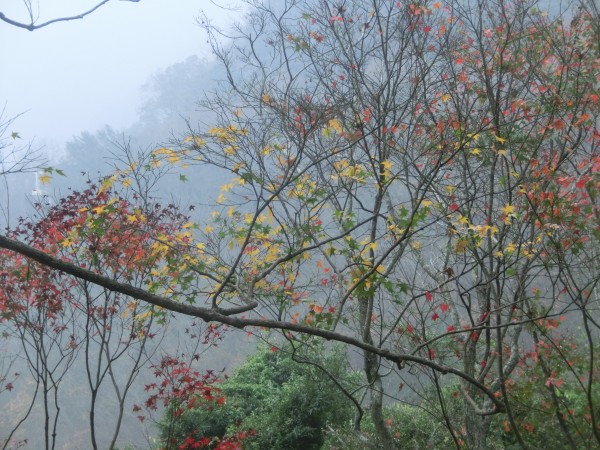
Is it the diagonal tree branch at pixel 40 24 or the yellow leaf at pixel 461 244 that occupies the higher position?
the diagonal tree branch at pixel 40 24

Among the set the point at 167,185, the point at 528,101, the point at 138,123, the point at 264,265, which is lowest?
the point at 264,265

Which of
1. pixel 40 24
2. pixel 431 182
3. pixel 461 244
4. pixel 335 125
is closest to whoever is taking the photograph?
pixel 40 24

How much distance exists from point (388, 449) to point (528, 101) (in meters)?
3.04

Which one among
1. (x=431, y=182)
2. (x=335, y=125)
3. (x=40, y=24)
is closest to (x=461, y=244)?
(x=431, y=182)

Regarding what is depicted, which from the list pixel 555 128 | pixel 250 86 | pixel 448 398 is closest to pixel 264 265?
pixel 250 86

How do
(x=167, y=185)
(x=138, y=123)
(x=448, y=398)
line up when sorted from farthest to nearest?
(x=138, y=123) → (x=167, y=185) → (x=448, y=398)

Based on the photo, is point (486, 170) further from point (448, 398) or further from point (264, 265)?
point (448, 398)

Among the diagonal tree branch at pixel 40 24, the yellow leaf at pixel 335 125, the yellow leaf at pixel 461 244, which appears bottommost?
the yellow leaf at pixel 461 244

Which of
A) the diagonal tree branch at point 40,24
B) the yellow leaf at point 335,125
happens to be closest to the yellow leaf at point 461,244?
the yellow leaf at point 335,125

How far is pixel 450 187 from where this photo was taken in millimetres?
4316

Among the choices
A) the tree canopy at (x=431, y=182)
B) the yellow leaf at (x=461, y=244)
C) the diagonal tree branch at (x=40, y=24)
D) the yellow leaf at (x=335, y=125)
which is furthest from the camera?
the yellow leaf at (x=335, y=125)

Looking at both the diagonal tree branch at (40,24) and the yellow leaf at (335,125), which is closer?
the diagonal tree branch at (40,24)

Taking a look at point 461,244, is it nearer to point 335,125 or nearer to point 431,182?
point 431,182

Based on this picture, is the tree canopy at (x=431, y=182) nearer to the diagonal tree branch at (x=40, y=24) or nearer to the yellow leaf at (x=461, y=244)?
the yellow leaf at (x=461, y=244)
